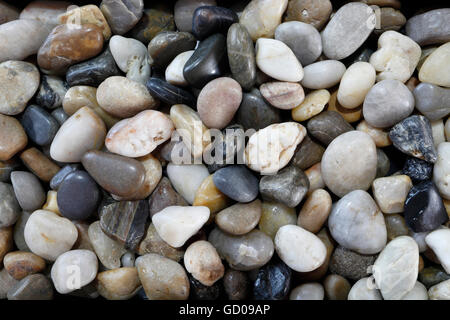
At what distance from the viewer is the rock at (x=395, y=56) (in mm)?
590

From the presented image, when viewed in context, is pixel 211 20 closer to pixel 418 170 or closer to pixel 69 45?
pixel 69 45

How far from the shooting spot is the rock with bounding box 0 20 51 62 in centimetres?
62

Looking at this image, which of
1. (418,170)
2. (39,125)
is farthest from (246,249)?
(39,125)

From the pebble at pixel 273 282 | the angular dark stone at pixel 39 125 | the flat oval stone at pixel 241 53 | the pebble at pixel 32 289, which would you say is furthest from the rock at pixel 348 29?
the pebble at pixel 32 289

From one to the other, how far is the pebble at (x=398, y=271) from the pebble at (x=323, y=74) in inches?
9.8

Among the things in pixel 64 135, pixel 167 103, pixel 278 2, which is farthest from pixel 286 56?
pixel 64 135

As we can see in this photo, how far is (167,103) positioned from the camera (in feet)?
2.01

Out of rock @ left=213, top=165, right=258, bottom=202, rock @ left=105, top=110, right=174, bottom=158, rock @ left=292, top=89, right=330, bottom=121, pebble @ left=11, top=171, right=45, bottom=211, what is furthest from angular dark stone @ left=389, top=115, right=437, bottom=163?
pebble @ left=11, top=171, right=45, bottom=211

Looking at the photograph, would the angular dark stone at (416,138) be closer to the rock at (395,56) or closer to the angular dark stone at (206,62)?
the rock at (395,56)

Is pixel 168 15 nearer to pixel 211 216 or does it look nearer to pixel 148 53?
pixel 148 53

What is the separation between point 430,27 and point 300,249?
380 mm

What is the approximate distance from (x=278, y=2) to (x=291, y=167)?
0.80 ft

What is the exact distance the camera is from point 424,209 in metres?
0.54

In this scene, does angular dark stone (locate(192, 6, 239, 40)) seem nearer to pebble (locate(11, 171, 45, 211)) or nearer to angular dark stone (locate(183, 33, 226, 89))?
angular dark stone (locate(183, 33, 226, 89))
